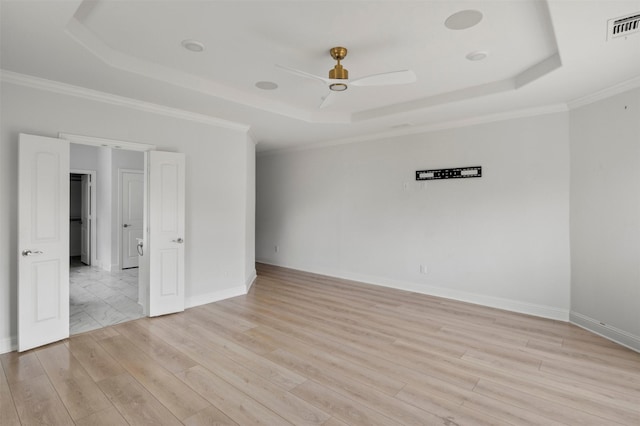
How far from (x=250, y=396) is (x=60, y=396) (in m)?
1.40

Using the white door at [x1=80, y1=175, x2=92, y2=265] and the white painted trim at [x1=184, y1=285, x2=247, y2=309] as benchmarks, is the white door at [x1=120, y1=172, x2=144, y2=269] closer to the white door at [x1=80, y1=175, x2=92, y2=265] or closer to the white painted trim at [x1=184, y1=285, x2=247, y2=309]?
the white door at [x1=80, y1=175, x2=92, y2=265]

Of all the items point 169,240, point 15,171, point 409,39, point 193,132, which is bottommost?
point 169,240

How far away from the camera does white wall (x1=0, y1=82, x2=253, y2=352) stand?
10.3 ft

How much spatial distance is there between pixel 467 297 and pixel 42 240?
533 cm

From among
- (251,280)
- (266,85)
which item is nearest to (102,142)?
(266,85)

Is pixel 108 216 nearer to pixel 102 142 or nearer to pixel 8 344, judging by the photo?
pixel 102 142

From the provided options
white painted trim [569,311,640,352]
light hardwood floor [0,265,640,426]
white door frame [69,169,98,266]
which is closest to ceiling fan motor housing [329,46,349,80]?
light hardwood floor [0,265,640,426]

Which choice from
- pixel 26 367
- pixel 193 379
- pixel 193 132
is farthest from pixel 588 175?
pixel 26 367

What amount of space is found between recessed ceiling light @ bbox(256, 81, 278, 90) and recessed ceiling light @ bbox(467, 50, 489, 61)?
2.06 meters

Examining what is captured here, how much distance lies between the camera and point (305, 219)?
23.1 ft

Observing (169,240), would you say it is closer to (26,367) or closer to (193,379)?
(26,367)

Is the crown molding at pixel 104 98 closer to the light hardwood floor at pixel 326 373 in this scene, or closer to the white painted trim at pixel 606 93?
the light hardwood floor at pixel 326 373

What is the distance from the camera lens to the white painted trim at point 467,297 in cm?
420

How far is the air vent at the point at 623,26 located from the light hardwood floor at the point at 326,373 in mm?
2733
